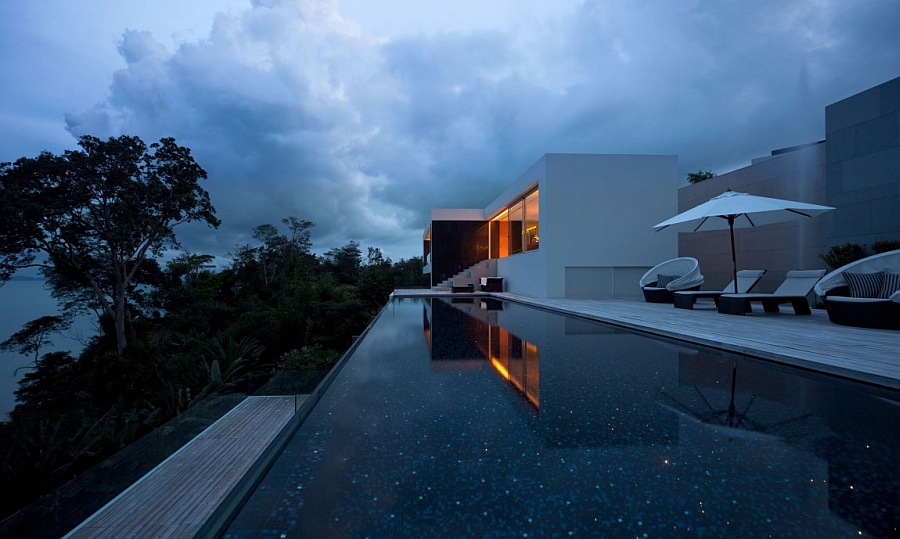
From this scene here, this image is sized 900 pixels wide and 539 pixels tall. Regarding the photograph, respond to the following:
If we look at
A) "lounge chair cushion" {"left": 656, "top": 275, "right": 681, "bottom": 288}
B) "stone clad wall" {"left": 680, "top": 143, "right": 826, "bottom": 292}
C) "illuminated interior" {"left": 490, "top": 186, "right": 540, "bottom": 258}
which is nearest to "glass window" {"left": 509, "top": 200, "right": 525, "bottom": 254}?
"illuminated interior" {"left": 490, "top": 186, "right": 540, "bottom": 258}

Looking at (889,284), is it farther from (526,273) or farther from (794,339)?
(526,273)

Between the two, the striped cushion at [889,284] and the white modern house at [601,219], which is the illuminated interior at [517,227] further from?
the striped cushion at [889,284]

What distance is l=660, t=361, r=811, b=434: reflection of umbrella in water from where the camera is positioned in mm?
1996

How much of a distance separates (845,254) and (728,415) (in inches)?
316

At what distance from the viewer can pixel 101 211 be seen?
16.0 metres

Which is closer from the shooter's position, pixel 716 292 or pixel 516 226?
pixel 716 292

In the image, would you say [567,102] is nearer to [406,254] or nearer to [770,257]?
[770,257]

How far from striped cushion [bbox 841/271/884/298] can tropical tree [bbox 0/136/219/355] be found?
70.6 feet

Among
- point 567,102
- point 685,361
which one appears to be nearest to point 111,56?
point 567,102

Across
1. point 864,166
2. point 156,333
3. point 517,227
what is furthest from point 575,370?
point 156,333

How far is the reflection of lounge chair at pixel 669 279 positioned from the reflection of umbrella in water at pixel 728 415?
265 inches

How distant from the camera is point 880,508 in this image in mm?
1290

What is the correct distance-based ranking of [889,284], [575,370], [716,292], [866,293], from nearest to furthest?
1. [575,370]
2. [889,284]
3. [866,293]
4. [716,292]

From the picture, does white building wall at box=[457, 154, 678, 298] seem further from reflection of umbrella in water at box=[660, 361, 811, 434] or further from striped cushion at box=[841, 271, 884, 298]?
reflection of umbrella in water at box=[660, 361, 811, 434]
